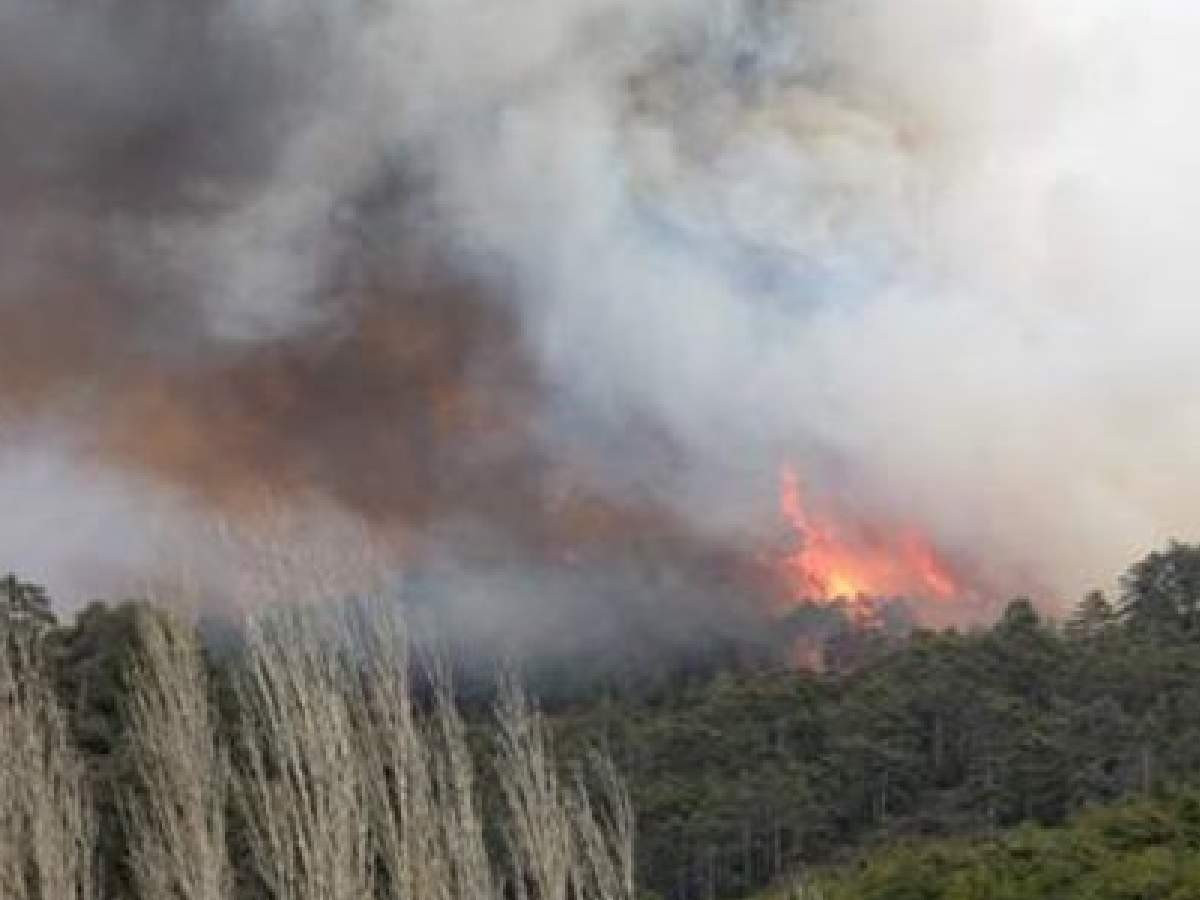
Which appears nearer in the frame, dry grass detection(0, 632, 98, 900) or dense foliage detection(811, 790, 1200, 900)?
dry grass detection(0, 632, 98, 900)

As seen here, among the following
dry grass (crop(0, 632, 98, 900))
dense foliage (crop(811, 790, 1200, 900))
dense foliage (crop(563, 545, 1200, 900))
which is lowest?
dense foliage (crop(811, 790, 1200, 900))

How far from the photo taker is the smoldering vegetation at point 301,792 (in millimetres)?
15156

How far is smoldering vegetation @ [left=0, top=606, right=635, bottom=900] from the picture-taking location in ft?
49.7

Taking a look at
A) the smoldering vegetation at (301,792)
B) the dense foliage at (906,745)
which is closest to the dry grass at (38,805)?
the smoldering vegetation at (301,792)

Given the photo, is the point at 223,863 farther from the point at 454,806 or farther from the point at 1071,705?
the point at 1071,705

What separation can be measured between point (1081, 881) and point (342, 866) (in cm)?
788

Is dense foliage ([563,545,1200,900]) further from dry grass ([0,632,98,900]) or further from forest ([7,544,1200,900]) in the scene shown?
dry grass ([0,632,98,900])

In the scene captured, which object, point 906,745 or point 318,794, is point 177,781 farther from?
point 906,745

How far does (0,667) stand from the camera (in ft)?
54.5

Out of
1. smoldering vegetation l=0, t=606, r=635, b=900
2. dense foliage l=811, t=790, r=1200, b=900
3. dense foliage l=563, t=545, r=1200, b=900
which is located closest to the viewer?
smoldering vegetation l=0, t=606, r=635, b=900

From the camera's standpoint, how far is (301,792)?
15.4m

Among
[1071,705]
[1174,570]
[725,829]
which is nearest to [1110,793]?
[1071,705]

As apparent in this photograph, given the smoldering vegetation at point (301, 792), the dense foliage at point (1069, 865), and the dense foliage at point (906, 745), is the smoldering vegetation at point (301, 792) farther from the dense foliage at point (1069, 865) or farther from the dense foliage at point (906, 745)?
the dense foliage at point (906, 745)

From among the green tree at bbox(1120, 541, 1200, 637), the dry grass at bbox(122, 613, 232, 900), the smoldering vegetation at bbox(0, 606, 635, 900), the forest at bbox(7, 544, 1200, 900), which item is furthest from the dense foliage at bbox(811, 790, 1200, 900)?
Answer: the green tree at bbox(1120, 541, 1200, 637)
